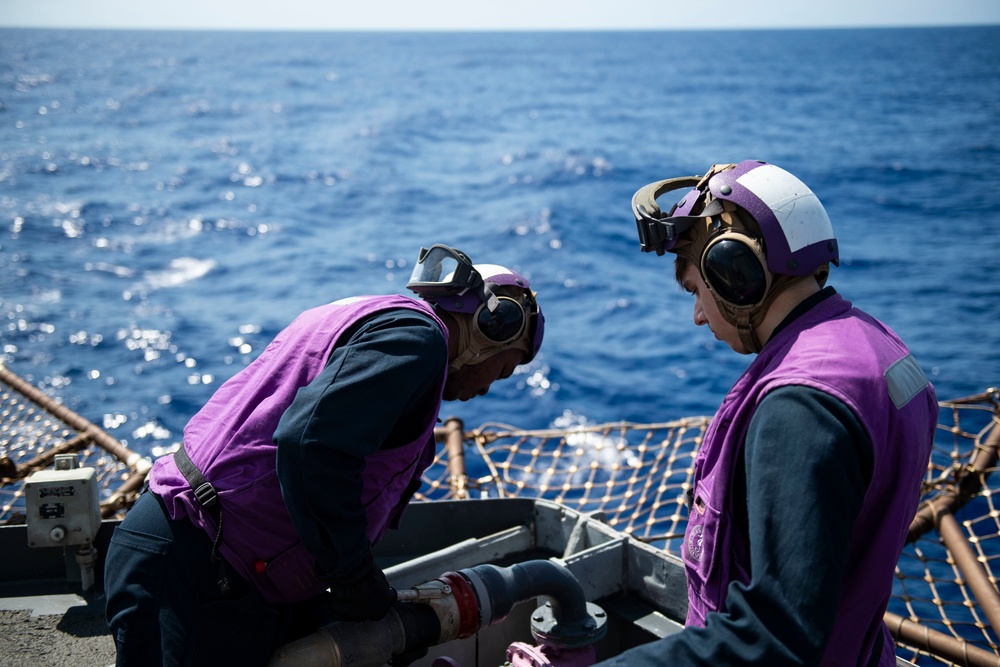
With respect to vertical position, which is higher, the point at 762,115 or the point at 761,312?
the point at 761,312

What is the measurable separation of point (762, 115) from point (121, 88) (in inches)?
1189

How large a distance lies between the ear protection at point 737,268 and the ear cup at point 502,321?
0.81m

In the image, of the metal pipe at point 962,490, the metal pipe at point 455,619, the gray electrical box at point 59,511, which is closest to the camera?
the metal pipe at point 455,619

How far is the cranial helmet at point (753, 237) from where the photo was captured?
181cm

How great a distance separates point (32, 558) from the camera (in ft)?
11.4

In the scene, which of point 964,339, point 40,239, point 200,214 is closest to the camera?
point 964,339

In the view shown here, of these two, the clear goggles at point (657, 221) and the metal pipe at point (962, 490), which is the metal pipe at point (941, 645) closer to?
the metal pipe at point (962, 490)

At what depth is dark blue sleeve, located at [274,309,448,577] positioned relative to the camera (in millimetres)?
1962

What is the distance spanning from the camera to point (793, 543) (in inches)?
57.2

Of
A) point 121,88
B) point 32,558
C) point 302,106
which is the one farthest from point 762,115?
point 32,558

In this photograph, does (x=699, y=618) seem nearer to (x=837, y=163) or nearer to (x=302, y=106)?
(x=837, y=163)

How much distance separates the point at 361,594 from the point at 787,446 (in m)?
1.15

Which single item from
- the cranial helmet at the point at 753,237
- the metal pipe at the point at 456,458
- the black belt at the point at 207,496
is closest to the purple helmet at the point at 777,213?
the cranial helmet at the point at 753,237

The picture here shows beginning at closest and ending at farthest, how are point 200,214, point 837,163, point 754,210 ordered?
point 754,210, point 200,214, point 837,163
